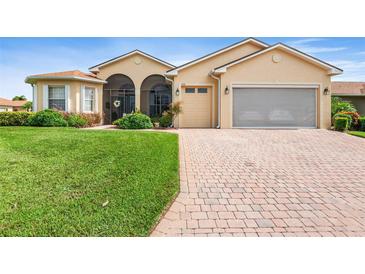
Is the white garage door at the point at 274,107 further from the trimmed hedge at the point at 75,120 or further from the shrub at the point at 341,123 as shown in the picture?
the trimmed hedge at the point at 75,120

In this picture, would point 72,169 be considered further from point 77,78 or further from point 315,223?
point 77,78

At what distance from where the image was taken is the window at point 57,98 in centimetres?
1726

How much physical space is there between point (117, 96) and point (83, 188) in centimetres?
1674

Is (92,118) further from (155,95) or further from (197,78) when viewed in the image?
(197,78)

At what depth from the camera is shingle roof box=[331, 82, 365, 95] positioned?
907 inches

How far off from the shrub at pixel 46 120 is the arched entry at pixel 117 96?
523 centimetres

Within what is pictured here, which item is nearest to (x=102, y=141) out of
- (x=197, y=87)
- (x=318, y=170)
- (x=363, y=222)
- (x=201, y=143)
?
(x=201, y=143)

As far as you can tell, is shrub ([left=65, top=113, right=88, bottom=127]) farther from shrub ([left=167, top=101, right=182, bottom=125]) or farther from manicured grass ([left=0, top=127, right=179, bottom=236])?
manicured grass ([left=0, top=127, right=179, bottom=236])

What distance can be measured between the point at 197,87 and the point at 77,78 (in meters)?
8.41

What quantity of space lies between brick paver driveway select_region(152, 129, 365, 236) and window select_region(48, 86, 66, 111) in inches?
496

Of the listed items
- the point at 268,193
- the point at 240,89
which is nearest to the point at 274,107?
the point at 240,89

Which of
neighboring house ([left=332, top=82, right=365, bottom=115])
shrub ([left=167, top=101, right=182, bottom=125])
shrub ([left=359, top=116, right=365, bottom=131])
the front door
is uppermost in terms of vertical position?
neighboring house ([left=332, top=82, right=365, bottom=115])

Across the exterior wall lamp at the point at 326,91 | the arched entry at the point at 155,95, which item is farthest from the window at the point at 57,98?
the exterior wall lamp at the point at 326,91

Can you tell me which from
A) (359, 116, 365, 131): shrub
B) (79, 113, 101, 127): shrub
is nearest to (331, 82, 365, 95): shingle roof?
(359, 116, 365, 131): shrub
